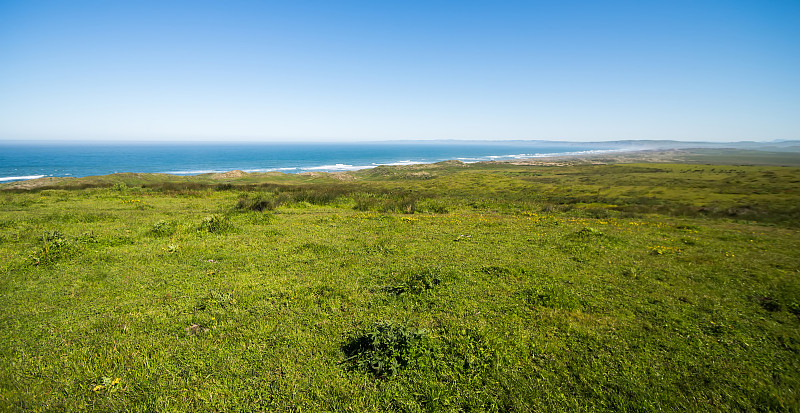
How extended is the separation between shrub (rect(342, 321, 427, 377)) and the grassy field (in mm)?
40

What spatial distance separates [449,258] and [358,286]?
428 centimetres

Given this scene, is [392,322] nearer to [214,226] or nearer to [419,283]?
[419,283]

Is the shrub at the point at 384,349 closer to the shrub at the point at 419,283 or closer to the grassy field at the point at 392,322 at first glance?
the grassy field at the point at 392,322

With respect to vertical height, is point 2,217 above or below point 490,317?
above

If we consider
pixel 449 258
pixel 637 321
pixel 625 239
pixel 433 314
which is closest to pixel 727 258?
pixel 625 239

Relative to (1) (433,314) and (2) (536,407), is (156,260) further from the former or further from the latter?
(2) (536,407)

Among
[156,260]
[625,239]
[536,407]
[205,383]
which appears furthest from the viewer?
[625,239]

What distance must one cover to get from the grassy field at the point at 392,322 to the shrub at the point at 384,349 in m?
0.04

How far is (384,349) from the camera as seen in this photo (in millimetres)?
5926

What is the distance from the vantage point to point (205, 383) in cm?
529

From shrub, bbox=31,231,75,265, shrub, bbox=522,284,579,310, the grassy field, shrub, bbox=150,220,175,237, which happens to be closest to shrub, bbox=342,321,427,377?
the grassy field

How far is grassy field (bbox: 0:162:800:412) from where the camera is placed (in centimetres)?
515

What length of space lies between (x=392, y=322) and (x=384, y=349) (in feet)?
2.26

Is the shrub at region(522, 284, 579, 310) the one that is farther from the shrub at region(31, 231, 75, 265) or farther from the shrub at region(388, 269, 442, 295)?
the shrub at region(31, 231, 75, 265)
